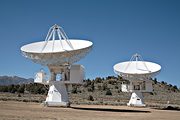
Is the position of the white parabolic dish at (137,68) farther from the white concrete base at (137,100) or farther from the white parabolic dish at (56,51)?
the white parabolic dish at (56,51)

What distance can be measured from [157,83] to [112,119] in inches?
4703

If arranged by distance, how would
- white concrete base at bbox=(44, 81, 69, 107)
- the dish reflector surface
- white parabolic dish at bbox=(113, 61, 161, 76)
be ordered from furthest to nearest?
1. the dish reflector surface
2. white parabolic dish at bbox=(113, 61, 161, 76)
3. white concrete base at bbox=(44, 81, 69, 107)

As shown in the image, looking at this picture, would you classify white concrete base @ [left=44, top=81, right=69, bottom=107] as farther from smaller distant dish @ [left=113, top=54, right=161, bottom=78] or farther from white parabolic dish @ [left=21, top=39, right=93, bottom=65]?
smaller distant dish @ [left=113, top=54, right=161, bottom=78]

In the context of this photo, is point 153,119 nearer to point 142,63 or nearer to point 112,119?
→ point 112,119

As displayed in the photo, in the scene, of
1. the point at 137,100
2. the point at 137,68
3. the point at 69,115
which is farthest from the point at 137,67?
the point at 69,115

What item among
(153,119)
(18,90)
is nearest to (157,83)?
(18,90)

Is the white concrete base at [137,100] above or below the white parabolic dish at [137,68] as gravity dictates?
below

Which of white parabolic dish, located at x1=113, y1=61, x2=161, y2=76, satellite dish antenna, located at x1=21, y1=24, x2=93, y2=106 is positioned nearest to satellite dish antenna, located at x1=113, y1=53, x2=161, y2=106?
white parabolic dish, located at x1=113, y1=61, x2=161, y2=76

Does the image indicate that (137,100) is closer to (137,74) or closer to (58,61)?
(137,74)

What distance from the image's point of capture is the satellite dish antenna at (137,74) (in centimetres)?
5062

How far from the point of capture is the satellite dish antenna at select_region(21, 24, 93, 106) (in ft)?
124

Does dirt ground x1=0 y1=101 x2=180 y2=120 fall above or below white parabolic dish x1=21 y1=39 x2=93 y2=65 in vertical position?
below

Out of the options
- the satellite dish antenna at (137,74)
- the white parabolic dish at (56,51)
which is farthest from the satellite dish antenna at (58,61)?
the satellite dish antenna at (137,74)

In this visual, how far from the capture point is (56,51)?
122 ft
